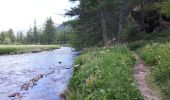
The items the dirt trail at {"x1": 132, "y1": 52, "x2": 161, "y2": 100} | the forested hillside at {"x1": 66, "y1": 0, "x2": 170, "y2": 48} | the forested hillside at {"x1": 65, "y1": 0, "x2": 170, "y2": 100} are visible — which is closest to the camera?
the forested hillside at {"x1": 65, "y1": 0, "x2": 170, "y2": 100}

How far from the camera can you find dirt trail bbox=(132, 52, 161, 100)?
8.31m

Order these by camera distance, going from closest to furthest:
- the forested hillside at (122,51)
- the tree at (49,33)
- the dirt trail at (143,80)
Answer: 1. the forested hillside at (122,51)
2. the dirt trail at (143,80)
3. the tree at (49,33)

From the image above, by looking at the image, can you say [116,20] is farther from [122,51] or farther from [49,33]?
[49,33]

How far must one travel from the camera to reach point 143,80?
10.4 m

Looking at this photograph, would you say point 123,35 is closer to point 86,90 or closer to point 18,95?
point 18,95

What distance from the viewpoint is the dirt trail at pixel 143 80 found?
8314mm

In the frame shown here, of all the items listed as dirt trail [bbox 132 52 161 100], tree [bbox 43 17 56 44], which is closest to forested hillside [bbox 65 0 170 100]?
dirt trail [bbox 132 52 161 100]

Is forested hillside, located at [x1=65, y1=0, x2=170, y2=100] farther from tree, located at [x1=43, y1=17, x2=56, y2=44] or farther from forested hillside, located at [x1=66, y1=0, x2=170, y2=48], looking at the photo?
tree, located at [x1=43, y1=17, x2=56, y2=44]

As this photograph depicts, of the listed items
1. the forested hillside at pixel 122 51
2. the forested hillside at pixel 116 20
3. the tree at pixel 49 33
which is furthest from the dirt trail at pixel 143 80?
the tree at pixel 49 33

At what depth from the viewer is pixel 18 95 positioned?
1251 centimetres

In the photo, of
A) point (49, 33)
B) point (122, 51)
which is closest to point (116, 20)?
point (122, 51)

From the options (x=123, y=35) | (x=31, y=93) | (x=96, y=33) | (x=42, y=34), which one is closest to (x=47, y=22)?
(x=42, y=34)

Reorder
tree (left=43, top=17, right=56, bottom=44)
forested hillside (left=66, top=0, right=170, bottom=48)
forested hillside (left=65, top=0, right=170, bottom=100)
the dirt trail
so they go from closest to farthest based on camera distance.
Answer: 1. forested hillside (left=65, top=0, right=170, bottom=100)
2. the dirt trail
3. forested hillside (left=66, top=0, right=170, bottom=48)
4. tree (left=43, top=17, right=56, bottom=44)

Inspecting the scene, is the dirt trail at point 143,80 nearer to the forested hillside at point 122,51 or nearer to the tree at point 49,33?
the forested hillside at point 122,51
